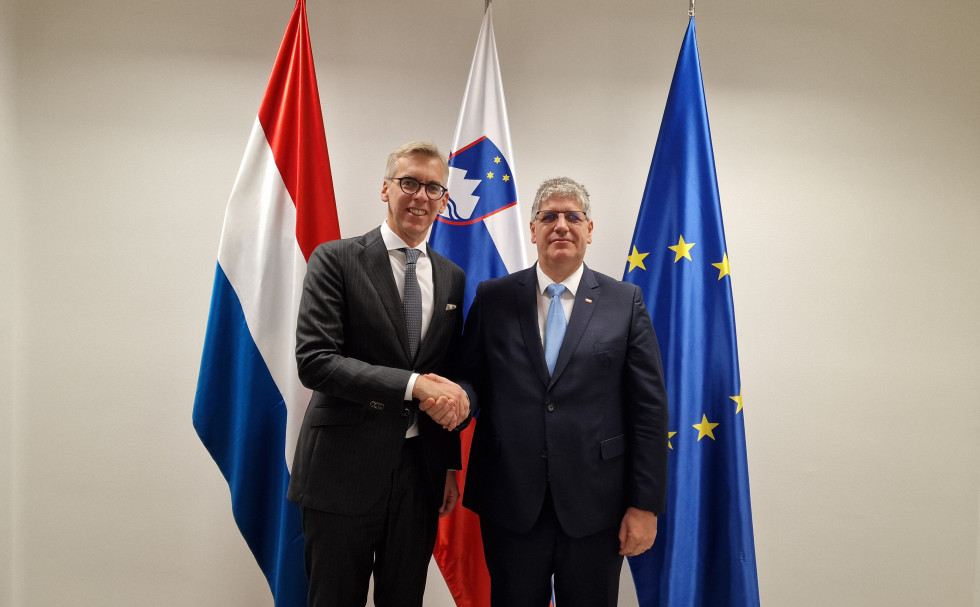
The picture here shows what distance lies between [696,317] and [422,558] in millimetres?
1339

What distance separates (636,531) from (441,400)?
0.71m

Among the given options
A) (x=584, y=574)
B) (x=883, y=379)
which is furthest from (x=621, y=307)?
(x=883, y=379)

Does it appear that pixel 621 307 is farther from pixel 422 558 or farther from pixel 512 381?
pixel 422 558

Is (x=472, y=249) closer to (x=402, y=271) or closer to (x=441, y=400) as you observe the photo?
(x=402, y=271)

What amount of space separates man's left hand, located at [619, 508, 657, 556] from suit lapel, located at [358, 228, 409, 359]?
0.82 meters

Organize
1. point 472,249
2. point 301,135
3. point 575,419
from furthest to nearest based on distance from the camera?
point 472,249 → point 301,135 → point 575,419

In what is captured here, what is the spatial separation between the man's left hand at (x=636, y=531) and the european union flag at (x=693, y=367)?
488 millimetres

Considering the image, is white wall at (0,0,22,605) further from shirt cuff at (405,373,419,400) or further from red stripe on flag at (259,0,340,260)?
shirt cuff at (405,373,419,400)

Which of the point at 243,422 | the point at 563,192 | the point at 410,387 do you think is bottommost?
the point at 243,422

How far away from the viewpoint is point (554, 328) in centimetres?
158

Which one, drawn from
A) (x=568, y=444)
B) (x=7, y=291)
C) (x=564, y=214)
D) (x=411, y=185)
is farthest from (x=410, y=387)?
(x=7, y=291)

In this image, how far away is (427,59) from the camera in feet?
7.82

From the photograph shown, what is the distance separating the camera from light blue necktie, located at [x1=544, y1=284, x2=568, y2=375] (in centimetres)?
155

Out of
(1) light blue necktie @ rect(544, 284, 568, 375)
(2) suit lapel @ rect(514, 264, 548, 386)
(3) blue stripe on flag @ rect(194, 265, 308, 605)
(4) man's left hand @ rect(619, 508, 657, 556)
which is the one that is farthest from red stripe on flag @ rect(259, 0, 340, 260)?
(4) man's left hand @ rect(619, 508, 657, 556)
